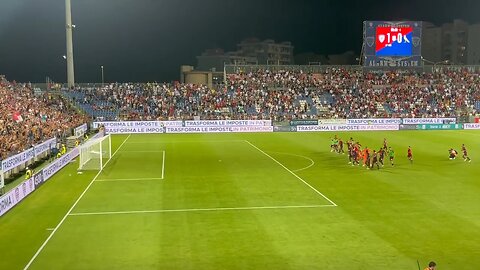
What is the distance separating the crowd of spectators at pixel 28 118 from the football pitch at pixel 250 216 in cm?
417

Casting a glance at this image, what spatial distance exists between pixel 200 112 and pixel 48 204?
42036 mm

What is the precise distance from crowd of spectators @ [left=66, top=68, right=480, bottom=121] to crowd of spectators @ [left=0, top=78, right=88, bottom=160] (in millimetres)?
6933

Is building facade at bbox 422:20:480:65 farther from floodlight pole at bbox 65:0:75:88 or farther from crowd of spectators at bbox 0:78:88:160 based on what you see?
crowd of spectators at bbox 0:78:88:160

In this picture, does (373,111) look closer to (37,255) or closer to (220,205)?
(220,205)

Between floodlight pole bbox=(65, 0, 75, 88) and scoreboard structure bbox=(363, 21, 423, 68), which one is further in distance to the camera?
scoreboard structure bbox=(363, 21, 423, 68)

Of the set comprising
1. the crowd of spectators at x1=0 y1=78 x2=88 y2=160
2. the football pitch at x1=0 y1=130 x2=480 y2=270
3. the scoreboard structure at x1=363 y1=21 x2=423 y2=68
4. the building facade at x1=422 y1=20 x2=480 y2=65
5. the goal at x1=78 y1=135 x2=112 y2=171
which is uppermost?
the building facade at x1=422 y1=20 x2=480 y2=65

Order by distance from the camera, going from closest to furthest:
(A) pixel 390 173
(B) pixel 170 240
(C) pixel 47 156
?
(B) pixel 170 240, (A) pixel 390 173, (C) pixel 47 156

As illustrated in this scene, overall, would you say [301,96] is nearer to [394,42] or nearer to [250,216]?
[394,42]

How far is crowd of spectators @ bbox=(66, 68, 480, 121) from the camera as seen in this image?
208 feet

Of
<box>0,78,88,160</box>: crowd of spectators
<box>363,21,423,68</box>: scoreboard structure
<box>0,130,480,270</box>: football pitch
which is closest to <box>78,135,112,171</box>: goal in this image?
<box>0,130,480,270</box>: football pitch

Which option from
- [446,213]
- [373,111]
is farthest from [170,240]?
[373,111]

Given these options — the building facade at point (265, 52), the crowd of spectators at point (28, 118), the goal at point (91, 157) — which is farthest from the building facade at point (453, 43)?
the goal at point (91, 157)

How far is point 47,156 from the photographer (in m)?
35.1

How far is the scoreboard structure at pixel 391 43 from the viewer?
65.8 m
